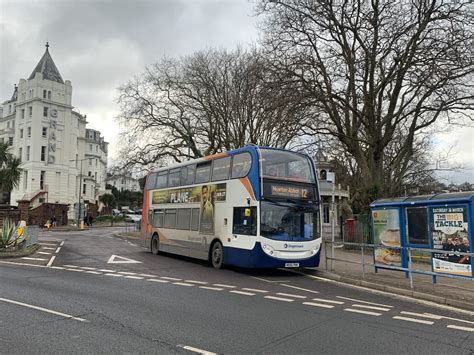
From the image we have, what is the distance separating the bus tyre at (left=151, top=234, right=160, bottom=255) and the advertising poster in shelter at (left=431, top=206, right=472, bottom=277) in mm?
12720

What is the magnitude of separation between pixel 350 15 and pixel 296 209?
13645 mm

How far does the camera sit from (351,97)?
2325cm

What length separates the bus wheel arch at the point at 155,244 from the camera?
20.2 meters

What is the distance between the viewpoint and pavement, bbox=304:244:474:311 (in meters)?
9.50

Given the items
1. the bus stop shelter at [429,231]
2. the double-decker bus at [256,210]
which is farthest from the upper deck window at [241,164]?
the bus stop shelter at [429,231]

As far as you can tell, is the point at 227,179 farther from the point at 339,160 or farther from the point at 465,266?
the point at 339,160

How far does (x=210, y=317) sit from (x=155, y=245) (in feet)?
44.7

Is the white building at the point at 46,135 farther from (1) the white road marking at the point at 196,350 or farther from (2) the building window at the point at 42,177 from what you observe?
(1) the white road marking at the point at 196,350

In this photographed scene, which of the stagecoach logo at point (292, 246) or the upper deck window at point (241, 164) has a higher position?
the upper deck window at point (241, 164)

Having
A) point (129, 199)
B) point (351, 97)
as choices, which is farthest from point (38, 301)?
point (129, 199)

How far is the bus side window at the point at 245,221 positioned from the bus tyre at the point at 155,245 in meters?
7.05

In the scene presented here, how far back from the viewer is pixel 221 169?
1556cm

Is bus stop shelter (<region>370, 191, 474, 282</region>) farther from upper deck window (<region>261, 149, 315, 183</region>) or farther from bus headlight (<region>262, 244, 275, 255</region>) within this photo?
bus headlight (<region>262, 244, 275, 255</region>)

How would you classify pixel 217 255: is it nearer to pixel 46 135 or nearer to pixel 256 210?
pixel 256 210
